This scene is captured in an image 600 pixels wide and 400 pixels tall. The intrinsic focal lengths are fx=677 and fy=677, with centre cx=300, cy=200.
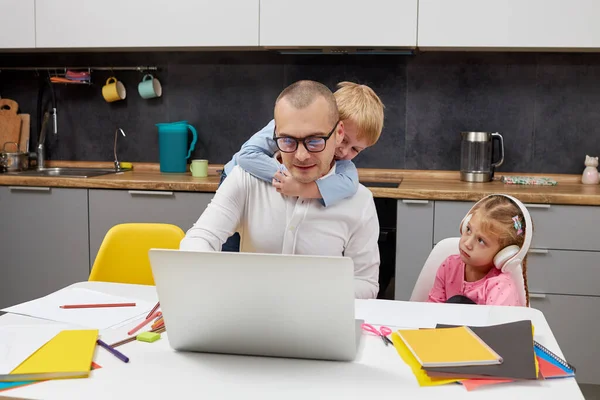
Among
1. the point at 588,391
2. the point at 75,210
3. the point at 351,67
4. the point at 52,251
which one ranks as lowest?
the point at 588,391

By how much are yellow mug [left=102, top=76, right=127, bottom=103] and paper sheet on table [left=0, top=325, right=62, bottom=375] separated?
8.23 feet

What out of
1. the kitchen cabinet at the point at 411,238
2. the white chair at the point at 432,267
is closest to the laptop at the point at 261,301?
the white chair at the point at 432,267

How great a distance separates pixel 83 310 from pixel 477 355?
2.98 feet

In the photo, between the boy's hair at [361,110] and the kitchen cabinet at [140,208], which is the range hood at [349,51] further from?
the boy's hair at [361,110]

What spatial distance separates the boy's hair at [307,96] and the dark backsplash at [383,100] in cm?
195

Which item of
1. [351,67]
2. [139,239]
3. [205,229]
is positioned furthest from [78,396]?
[351,67]

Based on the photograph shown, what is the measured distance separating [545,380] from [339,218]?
81 cm

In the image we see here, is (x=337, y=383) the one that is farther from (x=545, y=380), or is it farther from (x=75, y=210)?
(x=75, y=210)

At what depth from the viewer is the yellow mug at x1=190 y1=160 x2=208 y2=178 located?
11.3ft

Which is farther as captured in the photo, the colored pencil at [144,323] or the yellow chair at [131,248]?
the yellow chair at [131,248]

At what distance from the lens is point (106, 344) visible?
1348mm
